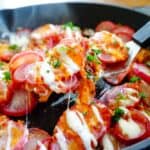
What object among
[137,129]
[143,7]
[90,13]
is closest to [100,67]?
[137,129]

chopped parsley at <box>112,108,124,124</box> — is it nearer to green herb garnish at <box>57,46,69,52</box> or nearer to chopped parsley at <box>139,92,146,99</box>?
chopped parsley at <box>139,92,146,99</box>

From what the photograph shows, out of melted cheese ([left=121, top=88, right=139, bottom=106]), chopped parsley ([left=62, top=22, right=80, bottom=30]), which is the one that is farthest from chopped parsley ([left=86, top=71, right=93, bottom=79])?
chopped parsley ([left=62, top=22, right=80, bottom=30])

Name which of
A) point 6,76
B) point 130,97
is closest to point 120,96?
point 130,97

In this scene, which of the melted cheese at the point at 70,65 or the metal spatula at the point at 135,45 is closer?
the melted cheese at the point at 70,65

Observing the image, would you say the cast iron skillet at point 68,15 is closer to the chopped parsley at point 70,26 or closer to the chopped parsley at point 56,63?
the chopped parsley at point 70,26

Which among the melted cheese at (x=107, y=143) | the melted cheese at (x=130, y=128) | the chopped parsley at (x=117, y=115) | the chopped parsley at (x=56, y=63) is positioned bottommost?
the melted cheese at (x=107, y=143)

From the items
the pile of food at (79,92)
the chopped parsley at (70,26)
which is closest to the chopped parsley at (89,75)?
the pile of food at (79,92)

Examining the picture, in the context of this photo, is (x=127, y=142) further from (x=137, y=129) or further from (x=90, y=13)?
(x=90, y=13)
